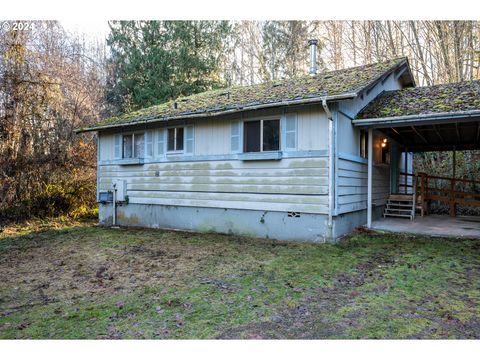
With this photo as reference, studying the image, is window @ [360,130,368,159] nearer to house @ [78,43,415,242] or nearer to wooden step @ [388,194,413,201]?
house @ [78,43,415,242]

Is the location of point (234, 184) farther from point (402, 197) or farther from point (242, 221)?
point (402, 197)

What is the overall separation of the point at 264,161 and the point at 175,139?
3.14 metres

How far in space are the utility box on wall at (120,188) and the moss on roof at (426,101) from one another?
298 inches

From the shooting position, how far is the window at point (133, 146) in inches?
432

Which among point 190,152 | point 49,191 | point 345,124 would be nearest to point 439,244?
point 345,124

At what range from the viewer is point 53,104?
493 inches

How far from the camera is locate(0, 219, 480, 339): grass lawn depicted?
3.59 meters

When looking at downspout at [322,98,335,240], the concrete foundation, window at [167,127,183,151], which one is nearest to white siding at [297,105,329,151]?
downspout at [322,98,335,240]

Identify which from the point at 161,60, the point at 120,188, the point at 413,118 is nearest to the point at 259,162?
the point at 413,118

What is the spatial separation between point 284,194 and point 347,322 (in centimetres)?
457

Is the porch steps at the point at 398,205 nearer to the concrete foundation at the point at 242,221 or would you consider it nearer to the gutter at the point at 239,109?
the concrete foundation at the point at 242,221

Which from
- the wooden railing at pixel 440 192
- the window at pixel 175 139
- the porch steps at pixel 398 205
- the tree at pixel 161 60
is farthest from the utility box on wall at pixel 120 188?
the tree at pixel 161 60

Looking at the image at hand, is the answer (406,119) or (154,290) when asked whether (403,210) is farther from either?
(154,290)

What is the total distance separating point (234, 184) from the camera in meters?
8.87
